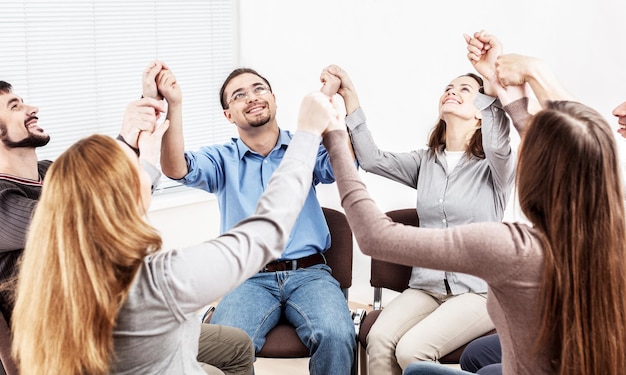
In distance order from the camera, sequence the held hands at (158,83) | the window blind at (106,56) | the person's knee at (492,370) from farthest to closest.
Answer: the window blind at (106,56) → the held hands at (158,83) → the person's knee at (492,370)

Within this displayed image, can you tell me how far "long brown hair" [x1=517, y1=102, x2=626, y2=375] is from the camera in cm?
138

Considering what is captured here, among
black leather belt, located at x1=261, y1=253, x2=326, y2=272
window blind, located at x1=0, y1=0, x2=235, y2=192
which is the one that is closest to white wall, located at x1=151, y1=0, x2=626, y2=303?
window blind, located at x1=0, y1=0, x2=235, y2=192

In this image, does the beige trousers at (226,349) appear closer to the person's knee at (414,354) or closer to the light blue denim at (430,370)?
the person's knee at (414,354)

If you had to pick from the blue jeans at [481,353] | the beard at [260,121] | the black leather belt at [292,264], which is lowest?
the blue jeans at [481,353]

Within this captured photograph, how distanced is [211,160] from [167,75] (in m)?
0.69

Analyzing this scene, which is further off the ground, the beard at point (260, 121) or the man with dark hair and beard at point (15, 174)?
the beard at point (260, 121)

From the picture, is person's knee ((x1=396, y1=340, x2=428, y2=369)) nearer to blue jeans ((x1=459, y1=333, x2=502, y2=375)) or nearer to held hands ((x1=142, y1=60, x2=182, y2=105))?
blue jeans ((x1=459, y1=333, x2=502, y2=375))

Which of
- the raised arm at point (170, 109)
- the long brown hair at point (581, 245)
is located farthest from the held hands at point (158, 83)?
the long brown hair at point (581, 245)

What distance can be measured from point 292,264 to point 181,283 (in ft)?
4.73

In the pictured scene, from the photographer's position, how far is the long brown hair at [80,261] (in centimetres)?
138

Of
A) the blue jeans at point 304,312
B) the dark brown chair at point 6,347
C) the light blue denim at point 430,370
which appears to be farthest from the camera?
the blue jeans at point 304,312

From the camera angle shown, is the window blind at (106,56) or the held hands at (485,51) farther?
the window blind at (106,56)

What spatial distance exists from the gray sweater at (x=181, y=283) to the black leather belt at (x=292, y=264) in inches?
50.4

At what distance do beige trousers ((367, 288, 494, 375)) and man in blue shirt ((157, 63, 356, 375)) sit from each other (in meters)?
0.12
